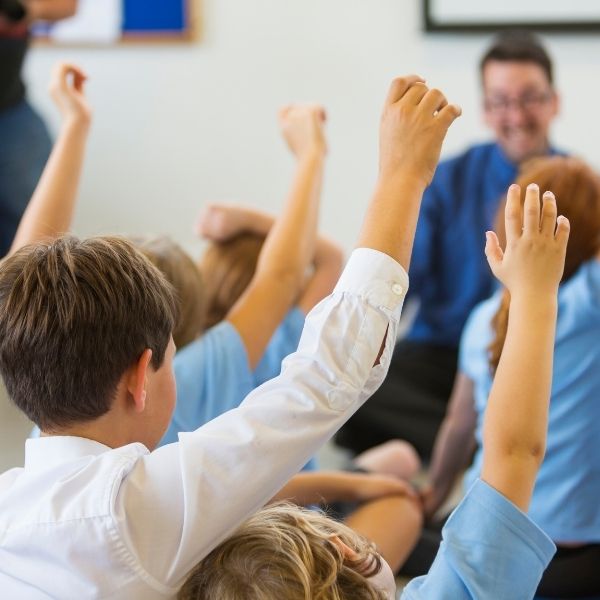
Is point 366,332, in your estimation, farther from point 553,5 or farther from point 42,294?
point 553,5

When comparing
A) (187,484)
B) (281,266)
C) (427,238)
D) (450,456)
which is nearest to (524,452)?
(187,484)

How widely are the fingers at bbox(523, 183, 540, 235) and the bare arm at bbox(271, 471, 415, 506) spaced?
24.8 inches

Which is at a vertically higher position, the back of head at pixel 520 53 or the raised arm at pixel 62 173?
the back of head at pixel 520 53

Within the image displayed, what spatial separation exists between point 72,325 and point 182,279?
0.52 metres

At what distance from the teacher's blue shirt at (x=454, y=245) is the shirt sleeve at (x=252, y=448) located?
1.93m

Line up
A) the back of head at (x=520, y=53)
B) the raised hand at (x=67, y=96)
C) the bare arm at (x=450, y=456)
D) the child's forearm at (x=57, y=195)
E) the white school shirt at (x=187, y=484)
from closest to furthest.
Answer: the white school shirt at (x=187, y=484)
the child's forearm at (x=57, y=195)
the raised hand at (x=67, y=96)
the bare arm at (x=450, y=456)
the back of head at (x=520, y=53)

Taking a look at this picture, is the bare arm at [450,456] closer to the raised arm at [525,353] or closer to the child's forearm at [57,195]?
the child's forearm at [57,195]

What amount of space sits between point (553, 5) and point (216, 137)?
1.08 metres

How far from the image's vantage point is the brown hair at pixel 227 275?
161 centimetres

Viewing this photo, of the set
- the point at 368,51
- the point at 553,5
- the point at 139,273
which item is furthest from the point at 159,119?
the point at 139,273

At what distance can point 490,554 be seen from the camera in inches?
31.9

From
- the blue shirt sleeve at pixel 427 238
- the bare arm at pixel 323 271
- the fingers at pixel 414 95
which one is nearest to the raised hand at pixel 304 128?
the bare arm at pixel 323 271

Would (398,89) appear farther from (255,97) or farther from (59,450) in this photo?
(255,97)

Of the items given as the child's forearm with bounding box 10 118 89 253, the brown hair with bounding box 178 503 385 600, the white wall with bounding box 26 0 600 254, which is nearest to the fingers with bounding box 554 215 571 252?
the brown hair with bounding box 178 503 385 600
